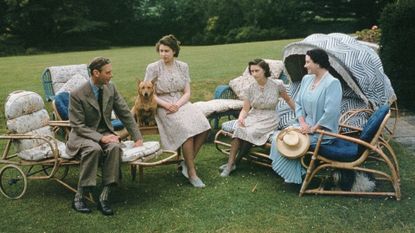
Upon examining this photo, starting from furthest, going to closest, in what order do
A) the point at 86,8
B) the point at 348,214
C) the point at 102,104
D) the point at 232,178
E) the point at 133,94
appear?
the point at 86,8 → the point at 133,94 → the point at 232,178 → the point at 102,104 → the point at 348,214

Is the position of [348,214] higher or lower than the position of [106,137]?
lower

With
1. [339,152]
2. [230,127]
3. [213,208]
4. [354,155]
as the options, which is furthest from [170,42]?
[354,155]

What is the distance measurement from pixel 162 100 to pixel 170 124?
0.33 m

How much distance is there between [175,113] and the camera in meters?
6.21

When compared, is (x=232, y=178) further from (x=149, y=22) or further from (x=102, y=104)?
(x=149, y=22)

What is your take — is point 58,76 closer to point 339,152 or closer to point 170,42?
point 170,42

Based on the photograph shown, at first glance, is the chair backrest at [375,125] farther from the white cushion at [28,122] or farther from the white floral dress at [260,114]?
the white cushion at [28,122]

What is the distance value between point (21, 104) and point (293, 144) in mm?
3011

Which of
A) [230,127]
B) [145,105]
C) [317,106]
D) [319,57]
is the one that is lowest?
[230,127]

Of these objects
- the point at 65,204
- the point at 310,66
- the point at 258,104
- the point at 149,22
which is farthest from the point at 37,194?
the point at 149,22

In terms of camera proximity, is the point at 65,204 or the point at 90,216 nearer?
the point at 90,216

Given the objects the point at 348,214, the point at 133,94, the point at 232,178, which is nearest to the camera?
the point at 348,214

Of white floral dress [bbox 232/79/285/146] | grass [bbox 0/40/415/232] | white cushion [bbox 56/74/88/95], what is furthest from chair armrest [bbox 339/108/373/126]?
white cushion [bbox 56/74/88/95]

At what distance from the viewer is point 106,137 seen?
5312 millimetres
